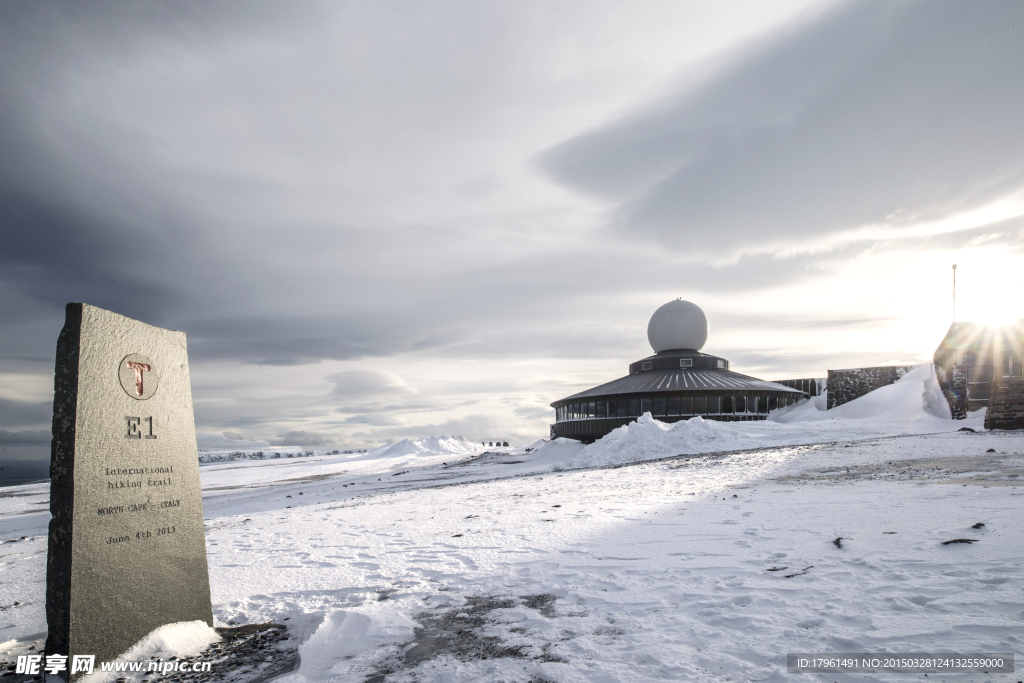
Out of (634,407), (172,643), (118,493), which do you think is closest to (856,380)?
(634,407)

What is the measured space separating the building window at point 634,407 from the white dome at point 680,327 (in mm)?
9890

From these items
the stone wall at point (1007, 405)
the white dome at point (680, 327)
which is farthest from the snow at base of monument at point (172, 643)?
the white dome at point (680, 327)

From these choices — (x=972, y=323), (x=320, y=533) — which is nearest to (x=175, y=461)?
(x=320, y=533)

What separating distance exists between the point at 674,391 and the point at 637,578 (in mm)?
30292

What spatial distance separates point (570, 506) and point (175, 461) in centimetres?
605

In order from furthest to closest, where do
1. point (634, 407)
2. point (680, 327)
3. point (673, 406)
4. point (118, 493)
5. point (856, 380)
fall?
point (680, 327) → point (856, 380) → point (634, 407) → point (673, 406) → point (118, 493)

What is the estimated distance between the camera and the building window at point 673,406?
112 feet

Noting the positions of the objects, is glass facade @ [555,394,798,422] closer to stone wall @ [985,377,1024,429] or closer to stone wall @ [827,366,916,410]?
stone wall @ [827,366,916,410]

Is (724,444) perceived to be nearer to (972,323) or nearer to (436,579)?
(972,323)

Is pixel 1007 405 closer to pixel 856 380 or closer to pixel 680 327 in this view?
pixel 856 380

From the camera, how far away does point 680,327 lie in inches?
1654

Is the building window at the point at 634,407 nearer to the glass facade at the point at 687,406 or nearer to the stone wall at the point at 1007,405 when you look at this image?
the glass facade at the point at 687,406

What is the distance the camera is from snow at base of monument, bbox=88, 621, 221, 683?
161 inches

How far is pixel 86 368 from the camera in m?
A: 4.02
